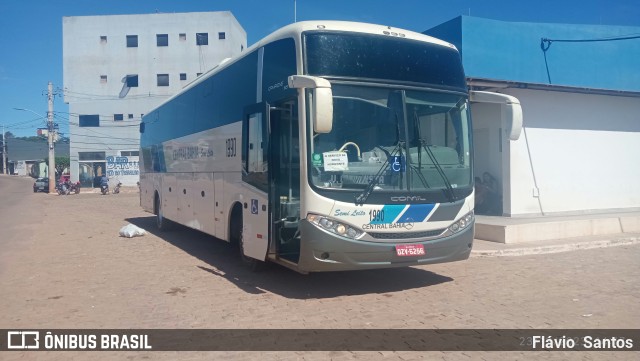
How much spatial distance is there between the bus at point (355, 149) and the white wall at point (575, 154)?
634 cm

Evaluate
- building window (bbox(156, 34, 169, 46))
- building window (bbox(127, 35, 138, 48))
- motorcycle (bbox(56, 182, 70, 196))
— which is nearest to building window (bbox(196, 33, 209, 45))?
building window (bbox(156, 34, 169, 46))

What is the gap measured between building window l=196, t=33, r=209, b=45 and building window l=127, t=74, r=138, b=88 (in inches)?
292

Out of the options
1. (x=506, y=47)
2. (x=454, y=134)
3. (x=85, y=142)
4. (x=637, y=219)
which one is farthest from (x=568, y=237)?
(x=85, y=142)

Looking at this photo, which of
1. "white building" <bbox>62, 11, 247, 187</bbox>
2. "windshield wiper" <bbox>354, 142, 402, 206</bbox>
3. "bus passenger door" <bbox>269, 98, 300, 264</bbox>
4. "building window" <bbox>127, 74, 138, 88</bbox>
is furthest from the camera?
"building window" <bbox>127, 74, 138, 88</bbox>

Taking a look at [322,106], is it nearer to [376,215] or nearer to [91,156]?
[376,215]

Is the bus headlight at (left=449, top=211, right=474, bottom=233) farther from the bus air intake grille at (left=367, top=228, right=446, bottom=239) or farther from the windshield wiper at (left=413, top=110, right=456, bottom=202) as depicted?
the windshield wiper at (left=413, top=110, right=456, bottom=202)

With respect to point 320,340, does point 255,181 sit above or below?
above

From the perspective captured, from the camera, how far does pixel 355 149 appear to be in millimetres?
6441

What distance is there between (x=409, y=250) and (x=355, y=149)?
1511 mm

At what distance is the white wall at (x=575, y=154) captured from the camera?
531 inches

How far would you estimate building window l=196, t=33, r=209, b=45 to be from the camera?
5216 centimetres

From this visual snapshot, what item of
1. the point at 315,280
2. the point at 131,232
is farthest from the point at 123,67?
the point at 315,280

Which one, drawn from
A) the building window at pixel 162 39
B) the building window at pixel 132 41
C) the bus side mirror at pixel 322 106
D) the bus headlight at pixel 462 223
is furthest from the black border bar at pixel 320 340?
the building window at pixel 132 41

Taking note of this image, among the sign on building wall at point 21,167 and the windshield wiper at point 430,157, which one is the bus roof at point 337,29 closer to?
the windshield wiper at point 430,157
